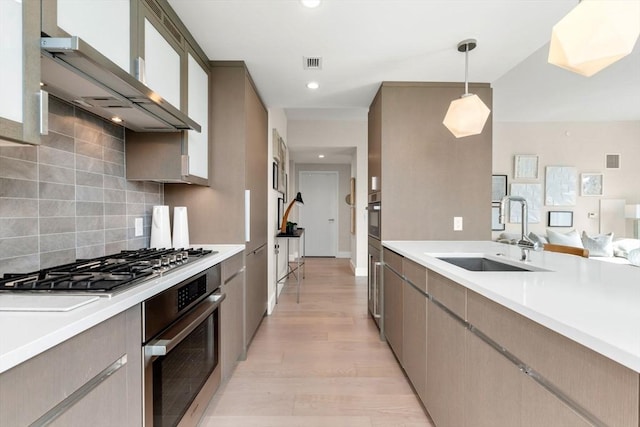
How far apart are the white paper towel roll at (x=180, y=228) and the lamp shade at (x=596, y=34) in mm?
2260

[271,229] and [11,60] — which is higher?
[11,60]

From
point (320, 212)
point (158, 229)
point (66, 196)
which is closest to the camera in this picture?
point (66, 196)

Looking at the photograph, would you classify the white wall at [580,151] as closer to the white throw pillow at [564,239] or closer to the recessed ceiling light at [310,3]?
the white throw pillow at [564,239]

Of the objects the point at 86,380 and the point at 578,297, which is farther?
the point at 578,297

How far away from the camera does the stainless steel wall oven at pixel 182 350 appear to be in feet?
3.63

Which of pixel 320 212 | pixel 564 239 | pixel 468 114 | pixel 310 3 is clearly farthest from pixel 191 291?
pixel 320 212

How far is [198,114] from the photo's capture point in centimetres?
213

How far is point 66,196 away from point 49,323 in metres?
0.94

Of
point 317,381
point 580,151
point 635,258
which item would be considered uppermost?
point 580,151

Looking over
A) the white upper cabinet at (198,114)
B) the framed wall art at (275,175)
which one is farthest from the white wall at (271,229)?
the white upper cabinet at (198,114)

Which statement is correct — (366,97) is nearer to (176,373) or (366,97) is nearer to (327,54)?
(327,54)

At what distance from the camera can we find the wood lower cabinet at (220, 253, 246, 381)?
6.45 ft

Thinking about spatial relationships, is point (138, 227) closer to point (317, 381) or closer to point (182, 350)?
point (182, 350)

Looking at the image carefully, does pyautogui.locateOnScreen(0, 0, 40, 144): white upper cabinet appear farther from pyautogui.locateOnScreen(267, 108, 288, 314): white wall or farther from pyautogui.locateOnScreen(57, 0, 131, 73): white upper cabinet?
pyautogui.locateOnScreen(267, 108, 288, 314): white wall
